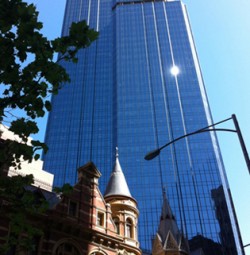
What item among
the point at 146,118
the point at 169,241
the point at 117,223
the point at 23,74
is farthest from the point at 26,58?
the point at 146,118

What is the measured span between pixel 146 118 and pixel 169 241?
2880 inches

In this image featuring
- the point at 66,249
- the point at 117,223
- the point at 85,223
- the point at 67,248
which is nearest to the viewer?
the point at 66,249

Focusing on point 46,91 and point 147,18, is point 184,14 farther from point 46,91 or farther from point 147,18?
point 46,91

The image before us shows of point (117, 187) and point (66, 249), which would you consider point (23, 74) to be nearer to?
point (66, 249)

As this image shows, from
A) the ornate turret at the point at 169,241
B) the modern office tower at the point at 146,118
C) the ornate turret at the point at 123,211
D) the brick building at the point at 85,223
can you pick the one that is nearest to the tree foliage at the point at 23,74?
the brick building at the point at 85,223

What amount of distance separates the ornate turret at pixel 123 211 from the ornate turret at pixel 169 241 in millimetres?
15387

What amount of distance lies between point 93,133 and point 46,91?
348 ft

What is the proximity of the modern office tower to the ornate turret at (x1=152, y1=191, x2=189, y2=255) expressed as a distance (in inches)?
1716

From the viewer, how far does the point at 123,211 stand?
2952cm

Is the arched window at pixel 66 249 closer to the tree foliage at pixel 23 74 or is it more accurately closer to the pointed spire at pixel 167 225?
the tree foliage at pixel 23 74

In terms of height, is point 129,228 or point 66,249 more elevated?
point 129,228

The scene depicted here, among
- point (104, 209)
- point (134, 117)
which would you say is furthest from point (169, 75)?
point (104, 209)

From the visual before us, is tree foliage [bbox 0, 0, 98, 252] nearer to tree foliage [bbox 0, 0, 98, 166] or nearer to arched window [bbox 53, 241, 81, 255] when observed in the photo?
tree foliage [bbox 0, 0, 98, 166]

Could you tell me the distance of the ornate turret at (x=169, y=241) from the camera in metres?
42.7
